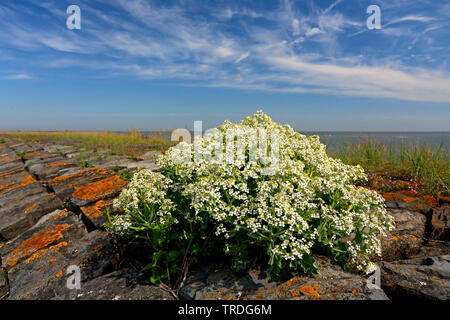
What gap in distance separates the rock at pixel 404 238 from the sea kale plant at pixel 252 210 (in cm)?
91

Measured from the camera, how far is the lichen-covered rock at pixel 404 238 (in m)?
3.65

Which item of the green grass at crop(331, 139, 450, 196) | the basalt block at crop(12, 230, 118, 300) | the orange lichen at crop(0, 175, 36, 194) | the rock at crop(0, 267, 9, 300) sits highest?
the green grass at crop(331, 139, 450, 196)

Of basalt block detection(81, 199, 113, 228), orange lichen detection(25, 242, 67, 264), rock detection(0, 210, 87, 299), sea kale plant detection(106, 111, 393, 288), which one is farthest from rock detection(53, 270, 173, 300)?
basalt block detection(81, 199, 113, 228)

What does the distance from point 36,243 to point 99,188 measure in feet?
5.40

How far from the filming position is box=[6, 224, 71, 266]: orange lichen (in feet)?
11.7

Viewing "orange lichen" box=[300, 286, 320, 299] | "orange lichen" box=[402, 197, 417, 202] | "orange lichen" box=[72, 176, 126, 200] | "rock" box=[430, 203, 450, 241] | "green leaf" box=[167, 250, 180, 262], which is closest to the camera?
"orange lichen" box=[300, 286, 320, 299]

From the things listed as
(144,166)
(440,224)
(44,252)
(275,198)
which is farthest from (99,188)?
(440,224)

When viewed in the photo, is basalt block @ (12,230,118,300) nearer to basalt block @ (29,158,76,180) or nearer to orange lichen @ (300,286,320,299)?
orange lichen @ (300,286,320,299)

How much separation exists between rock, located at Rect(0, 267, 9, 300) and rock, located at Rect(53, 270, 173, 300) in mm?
818

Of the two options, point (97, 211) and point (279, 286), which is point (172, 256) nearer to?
point (279, 286)

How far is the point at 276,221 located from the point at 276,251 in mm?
288

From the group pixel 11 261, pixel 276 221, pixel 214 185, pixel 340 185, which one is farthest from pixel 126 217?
pixel 340 185

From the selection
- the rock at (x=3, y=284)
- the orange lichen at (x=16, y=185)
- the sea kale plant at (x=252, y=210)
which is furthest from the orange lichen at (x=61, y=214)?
the orange lichen at (x=16, y=185)

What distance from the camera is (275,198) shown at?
2529mm
